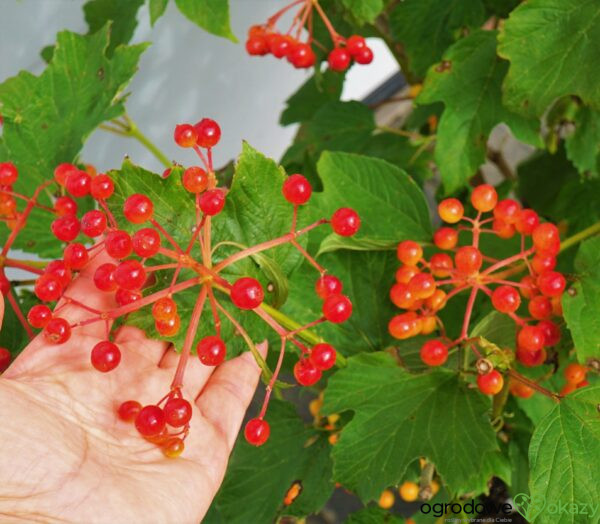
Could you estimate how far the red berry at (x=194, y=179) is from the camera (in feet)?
1.89

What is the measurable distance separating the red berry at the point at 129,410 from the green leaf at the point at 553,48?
1.64 feet

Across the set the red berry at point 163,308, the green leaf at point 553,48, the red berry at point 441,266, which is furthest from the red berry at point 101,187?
the green leaf at point 553,48

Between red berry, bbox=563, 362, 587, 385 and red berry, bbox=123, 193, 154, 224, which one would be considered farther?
red berry, bbox=563, 362, 587, 385

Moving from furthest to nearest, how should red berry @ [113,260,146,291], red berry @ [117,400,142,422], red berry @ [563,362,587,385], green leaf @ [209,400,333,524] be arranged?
green leaf @ [209,400,333,524]
red berry @ [563,362,587,385]
red berry @ [117,400,142,422]
red berry @ [113,260,146,291]

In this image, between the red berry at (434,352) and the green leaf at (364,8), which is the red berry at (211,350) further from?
the green leaf at (364,8)

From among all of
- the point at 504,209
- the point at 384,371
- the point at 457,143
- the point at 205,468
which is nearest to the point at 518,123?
the point at 457,143

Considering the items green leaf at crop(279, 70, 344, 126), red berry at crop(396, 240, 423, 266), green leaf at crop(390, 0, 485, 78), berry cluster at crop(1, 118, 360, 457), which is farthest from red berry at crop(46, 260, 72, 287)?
green leaf at crop(279, 70, 344, 126)

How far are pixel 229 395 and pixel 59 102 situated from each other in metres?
0.41

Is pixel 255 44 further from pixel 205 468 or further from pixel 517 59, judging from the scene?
pixel 205 468

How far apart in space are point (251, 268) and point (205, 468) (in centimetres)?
20

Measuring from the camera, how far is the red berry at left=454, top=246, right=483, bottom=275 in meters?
0.66

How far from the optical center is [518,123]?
32.7 inches

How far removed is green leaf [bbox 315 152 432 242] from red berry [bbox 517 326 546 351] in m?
0.18

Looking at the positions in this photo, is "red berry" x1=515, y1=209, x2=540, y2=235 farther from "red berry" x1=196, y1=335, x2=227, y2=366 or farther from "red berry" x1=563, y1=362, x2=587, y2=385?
"red berry" x1=196, y1=335, x2=227, y2=366
